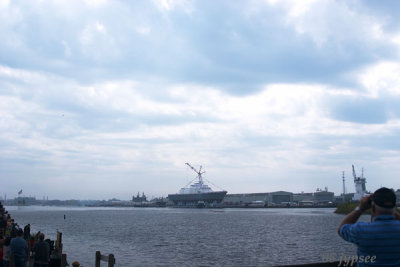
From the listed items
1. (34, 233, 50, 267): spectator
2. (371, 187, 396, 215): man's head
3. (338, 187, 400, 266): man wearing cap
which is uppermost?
(371, 187, 396, 215): man's head

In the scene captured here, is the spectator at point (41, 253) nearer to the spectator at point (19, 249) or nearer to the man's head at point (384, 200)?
the spectator at point (19, 249)

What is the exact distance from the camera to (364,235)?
4.40 m

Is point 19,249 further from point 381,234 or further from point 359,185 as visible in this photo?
point 359,185

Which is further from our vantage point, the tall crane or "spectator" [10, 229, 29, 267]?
the tall crane

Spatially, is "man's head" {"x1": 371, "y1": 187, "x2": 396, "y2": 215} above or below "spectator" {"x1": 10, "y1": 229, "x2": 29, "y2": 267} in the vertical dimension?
above

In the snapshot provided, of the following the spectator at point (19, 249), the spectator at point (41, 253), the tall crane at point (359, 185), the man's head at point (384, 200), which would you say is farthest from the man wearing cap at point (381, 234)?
the tall crane at point (359, 185)

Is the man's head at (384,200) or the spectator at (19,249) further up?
the man's head at (384,200)

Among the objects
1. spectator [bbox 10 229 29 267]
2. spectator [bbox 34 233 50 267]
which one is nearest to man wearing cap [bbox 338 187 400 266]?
spectator [bbox 10 229 29 267]

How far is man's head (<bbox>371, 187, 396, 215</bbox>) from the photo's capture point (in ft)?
14.1

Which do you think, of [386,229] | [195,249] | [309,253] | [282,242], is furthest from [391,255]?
[282,242]

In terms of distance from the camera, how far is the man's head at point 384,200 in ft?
14.1

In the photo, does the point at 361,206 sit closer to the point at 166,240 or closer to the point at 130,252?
the point at 130,252

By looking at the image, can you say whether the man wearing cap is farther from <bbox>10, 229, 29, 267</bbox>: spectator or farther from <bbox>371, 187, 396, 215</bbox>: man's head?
<bbox>10, 229, 29, 267</bbox>: spectator

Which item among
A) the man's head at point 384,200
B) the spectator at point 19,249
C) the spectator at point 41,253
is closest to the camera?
the man's head at point 384,200
